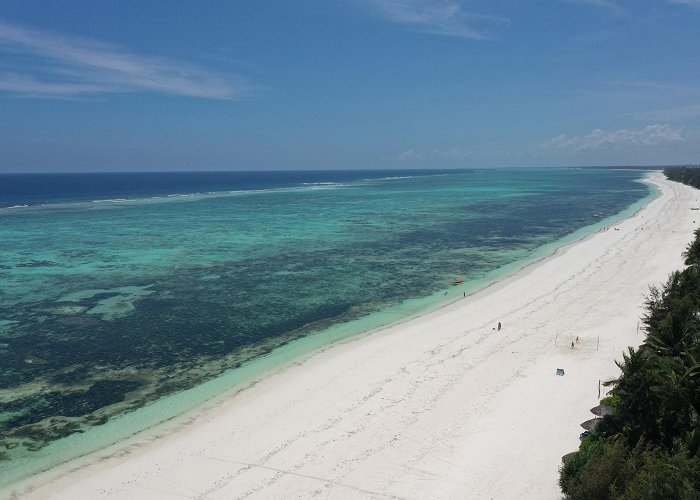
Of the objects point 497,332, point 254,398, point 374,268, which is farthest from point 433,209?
point 254,398

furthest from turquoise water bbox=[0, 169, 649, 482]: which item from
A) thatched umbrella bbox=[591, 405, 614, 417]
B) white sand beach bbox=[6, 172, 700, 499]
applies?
thatched umbrella bbox=[591, 405, 614, 417]

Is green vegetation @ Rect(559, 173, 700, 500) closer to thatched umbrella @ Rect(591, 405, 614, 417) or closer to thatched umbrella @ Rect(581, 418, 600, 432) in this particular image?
thatched umbrella @ Rect(581, 418, 600, 432)

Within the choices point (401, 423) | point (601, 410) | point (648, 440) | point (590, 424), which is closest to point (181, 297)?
point (401, 423)

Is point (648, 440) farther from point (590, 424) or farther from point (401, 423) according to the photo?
point (401, 423)

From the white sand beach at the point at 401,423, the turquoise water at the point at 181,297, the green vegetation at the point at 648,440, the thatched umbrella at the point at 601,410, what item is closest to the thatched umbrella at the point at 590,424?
the thatched umbrella at the point at 601,410

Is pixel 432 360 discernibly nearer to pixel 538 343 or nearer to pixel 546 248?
pixel 538 343

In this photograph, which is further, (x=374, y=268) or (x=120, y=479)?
(x=374, y=268)
